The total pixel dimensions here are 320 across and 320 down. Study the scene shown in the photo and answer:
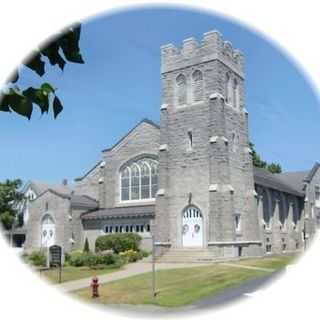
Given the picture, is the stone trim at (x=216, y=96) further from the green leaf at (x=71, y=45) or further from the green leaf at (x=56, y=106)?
the green leaf at (x=56, y=106)

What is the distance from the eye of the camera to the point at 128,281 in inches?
230

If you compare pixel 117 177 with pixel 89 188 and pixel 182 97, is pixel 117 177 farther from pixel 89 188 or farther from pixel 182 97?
pixel 182 97

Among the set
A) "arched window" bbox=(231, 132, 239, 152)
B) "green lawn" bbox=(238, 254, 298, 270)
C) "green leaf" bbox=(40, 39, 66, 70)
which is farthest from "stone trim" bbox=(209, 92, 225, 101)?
"green leaf" bbox=(40, 39, 66, 70)

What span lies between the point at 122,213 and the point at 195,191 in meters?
3.74

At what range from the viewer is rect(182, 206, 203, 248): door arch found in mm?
15269

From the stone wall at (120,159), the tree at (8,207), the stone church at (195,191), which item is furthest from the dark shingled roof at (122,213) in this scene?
the tree at (8,207)

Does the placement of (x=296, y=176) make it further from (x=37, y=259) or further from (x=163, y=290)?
(x=37, y=259)

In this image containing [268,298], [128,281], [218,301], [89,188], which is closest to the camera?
[268,298]

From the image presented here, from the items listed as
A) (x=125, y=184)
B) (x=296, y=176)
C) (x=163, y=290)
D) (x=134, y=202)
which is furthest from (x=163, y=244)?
(x=163, y=290)

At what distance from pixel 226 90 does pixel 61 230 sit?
30.3ft

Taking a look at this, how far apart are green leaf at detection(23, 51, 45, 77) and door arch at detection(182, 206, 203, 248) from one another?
12.3 meters

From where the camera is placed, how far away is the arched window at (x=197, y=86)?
520 inches

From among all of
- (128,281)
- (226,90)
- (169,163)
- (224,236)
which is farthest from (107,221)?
(128,281)

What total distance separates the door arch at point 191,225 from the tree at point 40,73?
12362mm
